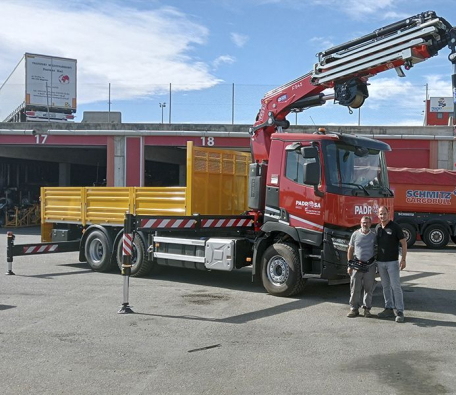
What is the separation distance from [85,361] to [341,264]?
15.7ft

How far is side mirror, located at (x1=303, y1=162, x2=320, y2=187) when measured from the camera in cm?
898

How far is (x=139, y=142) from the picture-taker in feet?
86.1

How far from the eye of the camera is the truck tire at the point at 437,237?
20391 mm

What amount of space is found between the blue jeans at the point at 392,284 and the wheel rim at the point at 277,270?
1890 millimetres

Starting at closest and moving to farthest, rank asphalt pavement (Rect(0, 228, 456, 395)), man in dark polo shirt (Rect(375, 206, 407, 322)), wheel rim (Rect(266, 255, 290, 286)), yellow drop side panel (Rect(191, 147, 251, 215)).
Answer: asphalt pavement (Rect(0, 228, 456, 395)) → man in dark polo shirt (Rect(375, 206, 407, 322)) → wheel rim (Rect(266, 255, 290, 286)) → yellow drop side panel (Rect(191, 147, 251, 215))

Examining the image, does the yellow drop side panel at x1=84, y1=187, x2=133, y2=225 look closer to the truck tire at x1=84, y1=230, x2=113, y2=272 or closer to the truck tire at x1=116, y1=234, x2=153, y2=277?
the truck tire at x1=84, y1=230, x2=113, y2=272

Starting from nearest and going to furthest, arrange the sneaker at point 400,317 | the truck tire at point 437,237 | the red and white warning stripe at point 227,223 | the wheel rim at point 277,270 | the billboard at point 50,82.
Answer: the sneaker at point 400,317 < the wheel rim at point 277,270 < the red and white warning stripe at point 227,223 < the truck tire at point 437,237 < the billboard at point 50,82

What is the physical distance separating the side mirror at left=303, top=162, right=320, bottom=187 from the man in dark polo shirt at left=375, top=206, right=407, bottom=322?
4.39ft

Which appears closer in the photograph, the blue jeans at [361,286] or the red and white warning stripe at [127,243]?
the blue jeans at [361,286]

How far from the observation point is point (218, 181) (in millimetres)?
11633

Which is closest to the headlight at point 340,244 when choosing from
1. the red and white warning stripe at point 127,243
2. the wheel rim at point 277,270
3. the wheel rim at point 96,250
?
the wheel rim at point 277,270

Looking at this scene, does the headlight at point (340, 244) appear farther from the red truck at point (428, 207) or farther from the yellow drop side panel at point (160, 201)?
the red truck at point (428, 207)

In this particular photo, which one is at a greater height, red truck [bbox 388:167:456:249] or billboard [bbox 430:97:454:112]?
→ billboard [bbox 430:97:454:112]

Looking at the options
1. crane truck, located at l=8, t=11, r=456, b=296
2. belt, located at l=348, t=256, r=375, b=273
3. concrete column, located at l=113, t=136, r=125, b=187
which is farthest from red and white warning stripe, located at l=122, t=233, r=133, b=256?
concrete column, located at l=113, t=136, r=125, b=187
